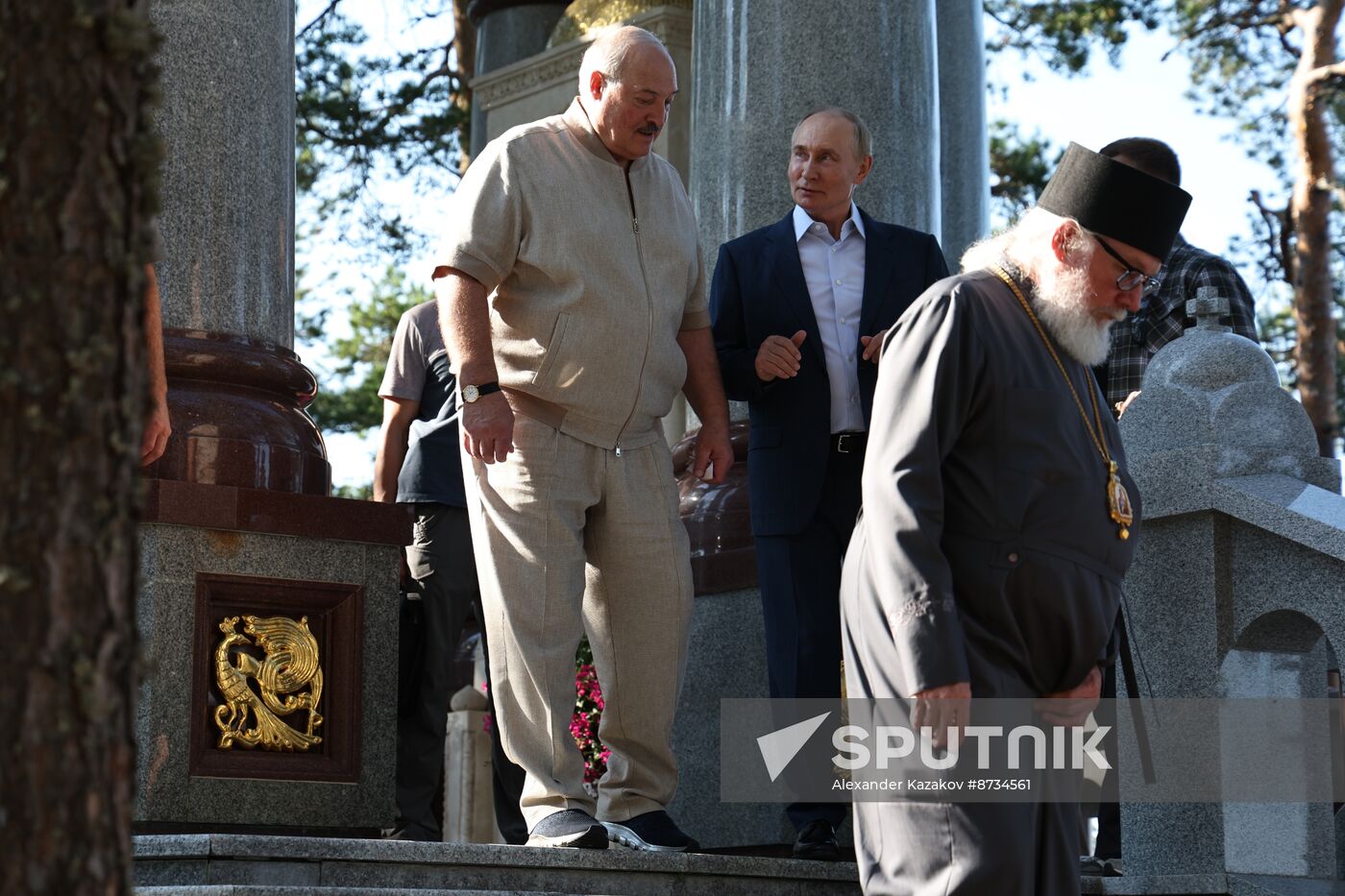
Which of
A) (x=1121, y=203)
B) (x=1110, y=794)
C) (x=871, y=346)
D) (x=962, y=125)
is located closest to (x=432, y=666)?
(x=871, y=346)

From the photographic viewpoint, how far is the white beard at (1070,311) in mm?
4113

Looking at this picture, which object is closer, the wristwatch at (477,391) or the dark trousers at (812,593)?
the wristwatch at (477,391)

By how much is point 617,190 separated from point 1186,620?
78.5 inches

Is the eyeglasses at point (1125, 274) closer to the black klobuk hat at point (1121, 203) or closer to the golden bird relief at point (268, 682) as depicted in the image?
the black klobuk hat at point (1121, 203)

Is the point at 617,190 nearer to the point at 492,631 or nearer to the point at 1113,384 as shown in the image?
the point at 492,631

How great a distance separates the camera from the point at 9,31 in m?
1.83

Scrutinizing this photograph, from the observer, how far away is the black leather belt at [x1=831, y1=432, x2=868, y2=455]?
5812 millimetres

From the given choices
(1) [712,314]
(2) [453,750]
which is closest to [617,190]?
(1) [712,314]

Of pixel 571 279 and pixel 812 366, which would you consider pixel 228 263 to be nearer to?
pixel 571 279

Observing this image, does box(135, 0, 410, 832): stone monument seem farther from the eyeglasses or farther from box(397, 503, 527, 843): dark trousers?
the eyeglasses

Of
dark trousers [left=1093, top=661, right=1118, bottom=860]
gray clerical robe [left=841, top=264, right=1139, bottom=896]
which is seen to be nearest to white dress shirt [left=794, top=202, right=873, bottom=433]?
dark trousers [left=1093, top=661, right=1118, bottom=860]

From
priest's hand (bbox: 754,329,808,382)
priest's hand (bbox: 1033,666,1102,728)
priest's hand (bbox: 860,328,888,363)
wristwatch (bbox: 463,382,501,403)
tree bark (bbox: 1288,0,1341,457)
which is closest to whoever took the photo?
priest's hand (bbox: 1033,666,1102,728)

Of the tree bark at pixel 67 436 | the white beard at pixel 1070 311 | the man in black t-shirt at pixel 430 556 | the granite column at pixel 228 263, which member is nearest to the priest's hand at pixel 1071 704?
the white beard at pixel 1070 311

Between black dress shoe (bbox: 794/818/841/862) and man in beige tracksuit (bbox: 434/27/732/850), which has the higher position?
man in beige tracksuit (bbox: 434/27/732/850)
